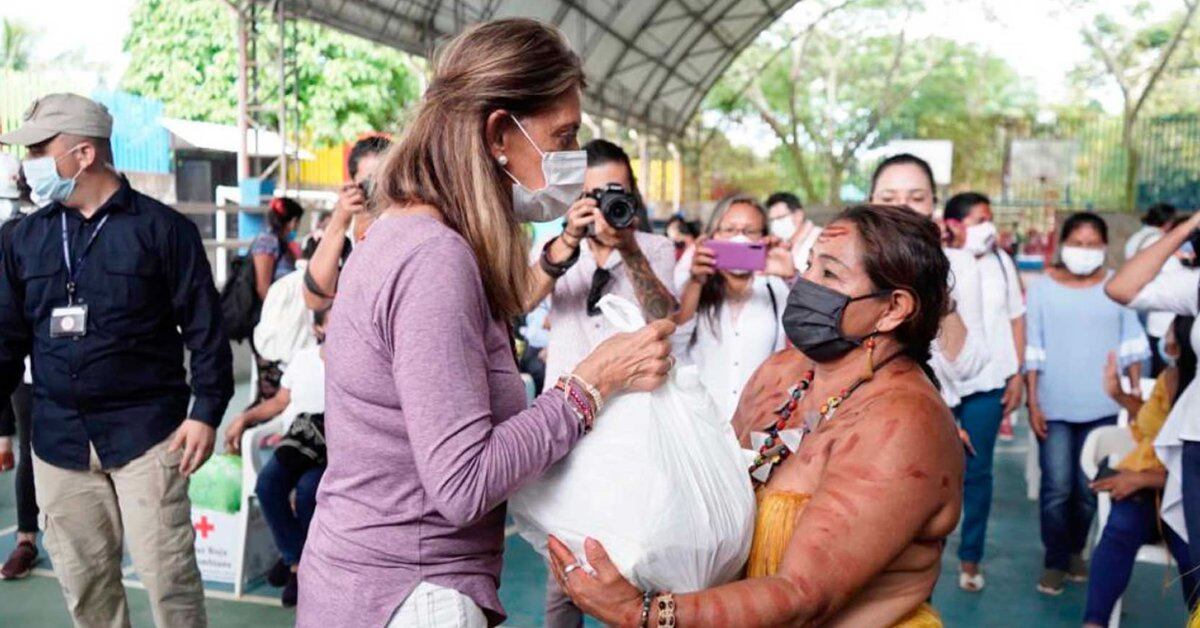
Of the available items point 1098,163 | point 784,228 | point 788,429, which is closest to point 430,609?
point 788,429

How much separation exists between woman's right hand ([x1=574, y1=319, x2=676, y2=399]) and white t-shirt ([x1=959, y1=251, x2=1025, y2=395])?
275 centimetres

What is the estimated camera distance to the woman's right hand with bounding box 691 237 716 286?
133 inches

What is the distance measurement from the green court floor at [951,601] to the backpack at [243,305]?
1.28 m

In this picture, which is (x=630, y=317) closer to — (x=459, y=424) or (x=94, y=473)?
(x=459, y=424)

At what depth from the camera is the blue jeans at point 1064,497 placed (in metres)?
4.13

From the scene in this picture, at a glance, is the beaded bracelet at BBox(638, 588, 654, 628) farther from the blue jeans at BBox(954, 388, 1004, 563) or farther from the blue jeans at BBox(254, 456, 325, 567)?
the blue jeans at BBox(954, 388, 1004, 563)

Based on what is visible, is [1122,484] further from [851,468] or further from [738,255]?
[851,468]

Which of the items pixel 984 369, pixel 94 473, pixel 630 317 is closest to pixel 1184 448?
pixel 984 369

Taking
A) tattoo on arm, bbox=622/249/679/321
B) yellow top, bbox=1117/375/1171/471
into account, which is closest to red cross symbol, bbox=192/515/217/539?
tattoo on arm, bbox=622/249/679/321

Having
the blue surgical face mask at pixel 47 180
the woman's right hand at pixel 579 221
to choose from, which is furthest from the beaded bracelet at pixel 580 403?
the blue surgical face mask at pixel 47 180

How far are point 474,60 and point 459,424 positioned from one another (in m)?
0.48

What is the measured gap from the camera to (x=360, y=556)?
4.57 feet

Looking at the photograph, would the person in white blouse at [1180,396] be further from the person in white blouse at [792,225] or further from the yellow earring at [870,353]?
the yellow earring at [870,353]

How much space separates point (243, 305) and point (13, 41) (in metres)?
24.6
